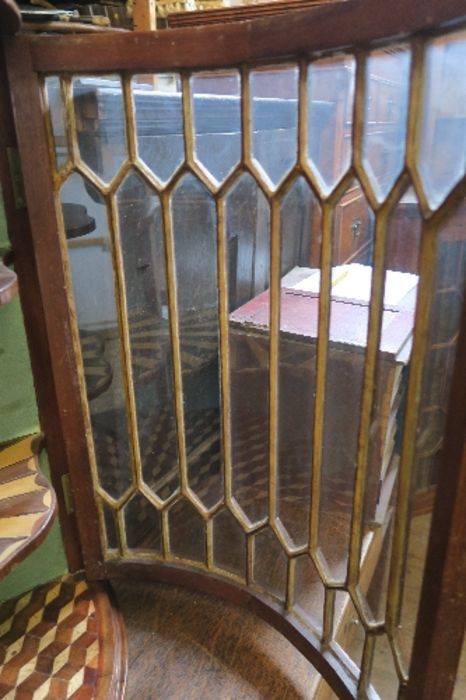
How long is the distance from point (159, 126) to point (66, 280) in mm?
287

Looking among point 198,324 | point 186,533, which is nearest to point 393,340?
point 198,324

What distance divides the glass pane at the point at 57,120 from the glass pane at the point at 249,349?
287 mm

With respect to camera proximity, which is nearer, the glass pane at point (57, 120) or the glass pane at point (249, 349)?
the glass pane at point (57, 120)

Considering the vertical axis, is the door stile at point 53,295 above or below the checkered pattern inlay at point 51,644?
above

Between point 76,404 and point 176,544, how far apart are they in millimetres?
444

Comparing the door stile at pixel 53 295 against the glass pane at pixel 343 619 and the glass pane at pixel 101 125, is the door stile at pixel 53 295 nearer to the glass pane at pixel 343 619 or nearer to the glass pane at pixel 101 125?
the glass pane at pixel 101 125

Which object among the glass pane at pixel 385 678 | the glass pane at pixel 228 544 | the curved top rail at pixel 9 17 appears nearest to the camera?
the curved top rail at pixel 9 17

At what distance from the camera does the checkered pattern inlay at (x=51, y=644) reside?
2.91 feet

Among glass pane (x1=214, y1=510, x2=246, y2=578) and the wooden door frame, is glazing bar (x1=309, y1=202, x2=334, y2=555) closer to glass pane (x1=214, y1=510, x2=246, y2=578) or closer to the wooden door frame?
the wooden door frame

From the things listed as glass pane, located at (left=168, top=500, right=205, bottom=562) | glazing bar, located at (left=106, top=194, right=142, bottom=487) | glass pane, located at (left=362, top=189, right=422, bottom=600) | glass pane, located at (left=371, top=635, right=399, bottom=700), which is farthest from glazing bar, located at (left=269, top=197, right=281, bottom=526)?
glass pane, located at (left=371, top=635, right=399, bottom=700)

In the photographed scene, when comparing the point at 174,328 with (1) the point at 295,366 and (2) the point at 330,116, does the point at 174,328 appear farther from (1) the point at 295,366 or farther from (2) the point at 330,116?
(2) the point at 330,116

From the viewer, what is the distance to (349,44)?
0.61m

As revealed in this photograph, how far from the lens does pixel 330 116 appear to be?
28.3 inches

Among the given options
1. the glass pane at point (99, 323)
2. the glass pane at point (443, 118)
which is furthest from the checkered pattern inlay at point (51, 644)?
the glass pane at point (443, 118)
